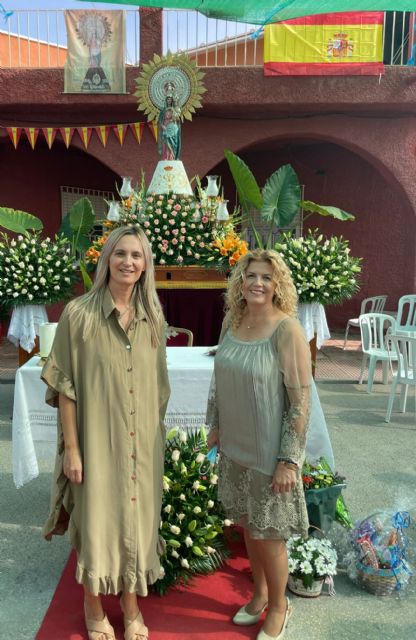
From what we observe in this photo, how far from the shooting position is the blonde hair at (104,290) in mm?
2113

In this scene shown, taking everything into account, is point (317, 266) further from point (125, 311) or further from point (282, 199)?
point (125, 311)

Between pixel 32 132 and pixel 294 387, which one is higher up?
pixel 32 132

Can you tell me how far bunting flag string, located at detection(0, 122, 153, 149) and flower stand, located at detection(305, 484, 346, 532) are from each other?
7423mm

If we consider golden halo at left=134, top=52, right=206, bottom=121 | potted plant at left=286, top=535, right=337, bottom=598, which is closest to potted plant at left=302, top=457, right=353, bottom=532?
potted plant at left=286, top=535, right=337, bottom=598

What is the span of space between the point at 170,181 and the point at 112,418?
3.75 meters

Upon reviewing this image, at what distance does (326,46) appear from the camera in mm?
8531

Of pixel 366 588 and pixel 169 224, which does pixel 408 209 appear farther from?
pixel 366 588

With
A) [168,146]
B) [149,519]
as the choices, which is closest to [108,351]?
[149,519]

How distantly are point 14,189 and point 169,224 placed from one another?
7183mm

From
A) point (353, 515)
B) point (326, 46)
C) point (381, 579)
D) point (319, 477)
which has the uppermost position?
point (326, 46)

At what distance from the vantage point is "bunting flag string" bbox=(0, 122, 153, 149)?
8.95 meters

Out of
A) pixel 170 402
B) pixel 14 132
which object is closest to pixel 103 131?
pixel 14 132

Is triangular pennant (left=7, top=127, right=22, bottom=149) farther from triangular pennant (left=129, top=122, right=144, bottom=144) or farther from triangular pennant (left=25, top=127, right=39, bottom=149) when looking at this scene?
triangular pennant (left=129, top=122, right=144, bottom=144)

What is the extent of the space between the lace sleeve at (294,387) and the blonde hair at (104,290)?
1.75 ft
